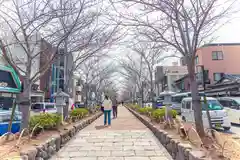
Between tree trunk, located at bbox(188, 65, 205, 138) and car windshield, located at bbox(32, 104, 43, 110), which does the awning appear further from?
tree trunk, located at bbox(188, 65, 205, 138)

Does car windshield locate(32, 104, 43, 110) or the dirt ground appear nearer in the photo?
the dirt ground

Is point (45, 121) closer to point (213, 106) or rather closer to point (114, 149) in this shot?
point (114, 149)

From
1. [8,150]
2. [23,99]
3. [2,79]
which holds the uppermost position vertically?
[2,79]

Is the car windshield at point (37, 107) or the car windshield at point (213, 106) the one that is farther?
the car windshield at point (37, 107)

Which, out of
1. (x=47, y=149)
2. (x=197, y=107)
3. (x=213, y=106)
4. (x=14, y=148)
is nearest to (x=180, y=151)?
(x=197, y=107)

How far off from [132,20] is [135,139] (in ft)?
13.9

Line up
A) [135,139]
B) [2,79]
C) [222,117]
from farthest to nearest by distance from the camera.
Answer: [2,79]
[222,117]
[135,139]

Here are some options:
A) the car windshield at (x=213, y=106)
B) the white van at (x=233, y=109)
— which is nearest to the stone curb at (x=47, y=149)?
the car windshield at (x=213, y=106)

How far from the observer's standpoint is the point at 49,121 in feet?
22.4

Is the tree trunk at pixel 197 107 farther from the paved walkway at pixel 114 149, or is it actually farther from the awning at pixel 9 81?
the awning at pixel 9 81

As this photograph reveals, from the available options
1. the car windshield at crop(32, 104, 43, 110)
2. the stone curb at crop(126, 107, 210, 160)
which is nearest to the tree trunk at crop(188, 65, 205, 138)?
the stone curb at crop(126, 107, 210, 160)

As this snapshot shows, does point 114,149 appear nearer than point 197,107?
No

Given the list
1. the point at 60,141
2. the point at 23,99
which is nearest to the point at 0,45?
the point at 23,99

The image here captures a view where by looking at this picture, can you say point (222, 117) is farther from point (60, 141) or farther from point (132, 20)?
point (60, 141)
